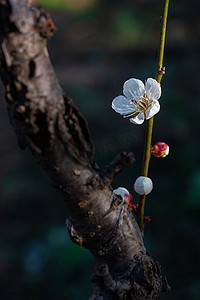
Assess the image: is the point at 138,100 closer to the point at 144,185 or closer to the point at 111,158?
the point at 144,185

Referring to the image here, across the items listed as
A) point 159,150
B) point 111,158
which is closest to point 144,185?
point 159,150

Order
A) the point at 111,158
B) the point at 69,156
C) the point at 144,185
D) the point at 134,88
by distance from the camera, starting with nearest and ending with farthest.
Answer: the point at 69,156
the point at 144,185
the point at 134,88
the point at 111,158

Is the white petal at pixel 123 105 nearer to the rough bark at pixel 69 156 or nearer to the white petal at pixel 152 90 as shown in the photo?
the white petal at pixel 152 90

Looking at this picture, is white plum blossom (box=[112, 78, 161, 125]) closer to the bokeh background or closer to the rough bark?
the rough bark

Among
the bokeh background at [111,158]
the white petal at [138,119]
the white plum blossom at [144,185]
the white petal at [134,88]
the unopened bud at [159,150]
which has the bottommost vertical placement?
the bokeh background at [111,158]

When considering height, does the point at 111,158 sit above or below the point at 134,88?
below

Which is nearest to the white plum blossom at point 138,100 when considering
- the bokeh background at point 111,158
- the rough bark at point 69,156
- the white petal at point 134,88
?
the white petal at point 134,88

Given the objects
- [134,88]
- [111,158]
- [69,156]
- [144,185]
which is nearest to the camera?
[69,156]
